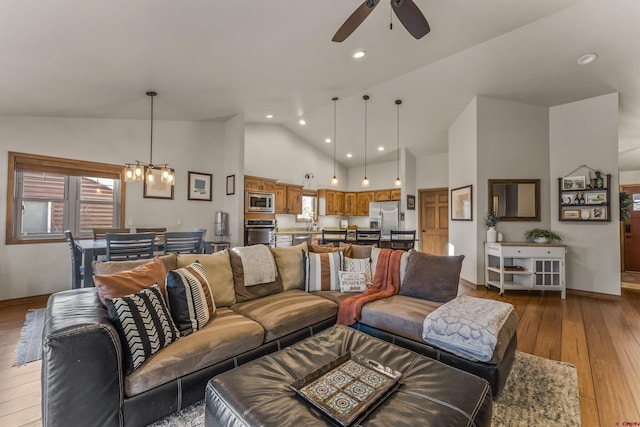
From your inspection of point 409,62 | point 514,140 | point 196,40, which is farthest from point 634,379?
point 196,40

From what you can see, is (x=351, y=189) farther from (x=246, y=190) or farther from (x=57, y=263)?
(x=57, y=263)

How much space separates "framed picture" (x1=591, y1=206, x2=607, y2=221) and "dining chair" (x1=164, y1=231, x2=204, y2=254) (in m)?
5.83

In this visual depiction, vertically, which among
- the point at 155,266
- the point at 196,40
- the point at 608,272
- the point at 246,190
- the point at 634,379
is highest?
the point at 196,40

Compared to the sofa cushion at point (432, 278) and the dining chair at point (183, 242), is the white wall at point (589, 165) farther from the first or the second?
the dining chair at point (183, 242)

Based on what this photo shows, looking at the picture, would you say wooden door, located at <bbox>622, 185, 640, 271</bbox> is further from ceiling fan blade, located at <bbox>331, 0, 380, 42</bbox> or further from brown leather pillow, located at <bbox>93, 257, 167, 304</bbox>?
brown leather pillow, located at <bbox>93, 257, 167, 304</bbox>

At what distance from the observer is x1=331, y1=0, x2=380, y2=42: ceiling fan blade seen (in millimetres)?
1980

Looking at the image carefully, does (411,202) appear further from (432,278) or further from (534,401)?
(534,401)

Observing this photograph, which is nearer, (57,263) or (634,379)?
(634,379)

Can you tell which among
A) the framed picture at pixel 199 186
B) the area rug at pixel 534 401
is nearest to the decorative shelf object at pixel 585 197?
the area rug at pixel 534 401

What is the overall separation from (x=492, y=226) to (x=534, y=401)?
3315 millimetres

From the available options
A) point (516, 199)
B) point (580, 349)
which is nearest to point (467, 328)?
point (580, 349)

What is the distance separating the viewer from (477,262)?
473 cm

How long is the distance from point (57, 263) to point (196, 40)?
12.4ft

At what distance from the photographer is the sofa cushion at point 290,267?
2878mm
